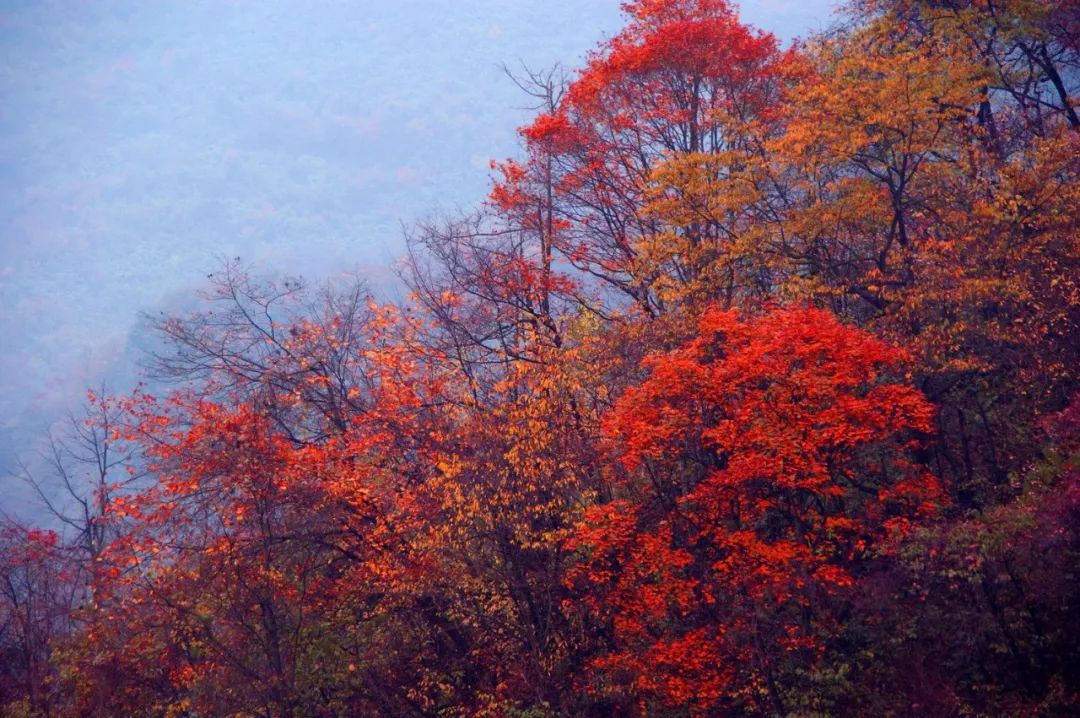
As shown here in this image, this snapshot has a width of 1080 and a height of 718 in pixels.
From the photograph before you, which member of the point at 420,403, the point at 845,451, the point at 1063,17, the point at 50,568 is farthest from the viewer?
the point at 50,568

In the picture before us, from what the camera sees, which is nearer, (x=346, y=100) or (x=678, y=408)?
(x=678, y=408)

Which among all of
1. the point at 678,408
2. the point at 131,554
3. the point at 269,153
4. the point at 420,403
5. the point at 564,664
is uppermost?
the point at 269,153

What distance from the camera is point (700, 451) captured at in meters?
13.7

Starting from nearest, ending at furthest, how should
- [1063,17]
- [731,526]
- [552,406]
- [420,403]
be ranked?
[731,526]
[552,406]
[420,403]
[1063,17]

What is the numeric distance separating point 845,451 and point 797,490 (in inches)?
44.0

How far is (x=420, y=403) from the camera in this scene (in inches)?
659

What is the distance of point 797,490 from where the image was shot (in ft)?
42.2

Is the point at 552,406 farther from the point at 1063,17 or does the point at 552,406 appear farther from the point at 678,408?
the point at 1063,17

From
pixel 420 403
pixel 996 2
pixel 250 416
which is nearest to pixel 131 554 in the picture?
pixel 250 416

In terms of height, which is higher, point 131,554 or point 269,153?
point 269,153

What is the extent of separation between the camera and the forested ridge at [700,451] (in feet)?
38.4

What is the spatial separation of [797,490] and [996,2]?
1236 cm

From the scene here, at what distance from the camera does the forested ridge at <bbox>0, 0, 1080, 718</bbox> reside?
38.4ft

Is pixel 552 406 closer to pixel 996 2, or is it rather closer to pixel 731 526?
pixel 731 526
